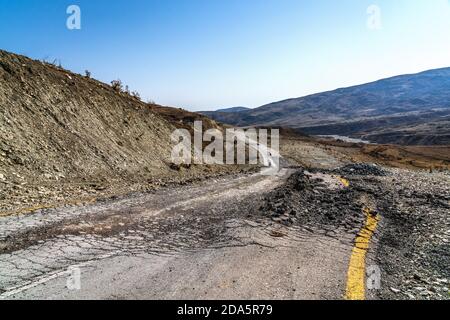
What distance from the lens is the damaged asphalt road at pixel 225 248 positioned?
4.27 meters

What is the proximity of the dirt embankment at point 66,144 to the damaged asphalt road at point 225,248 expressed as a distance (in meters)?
2.17

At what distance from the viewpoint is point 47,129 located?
43.5ft

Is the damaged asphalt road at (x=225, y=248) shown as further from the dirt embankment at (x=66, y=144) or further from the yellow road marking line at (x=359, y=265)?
the dirt embankment at (x=66, y=144)

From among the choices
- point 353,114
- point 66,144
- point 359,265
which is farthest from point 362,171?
point 353,114

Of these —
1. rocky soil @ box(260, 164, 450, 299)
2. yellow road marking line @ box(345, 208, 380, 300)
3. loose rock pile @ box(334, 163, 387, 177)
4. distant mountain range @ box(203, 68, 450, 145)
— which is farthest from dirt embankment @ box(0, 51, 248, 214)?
distant mountain range @ box(203, 68, 450, 145)

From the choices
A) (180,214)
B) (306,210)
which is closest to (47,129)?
(180,214)

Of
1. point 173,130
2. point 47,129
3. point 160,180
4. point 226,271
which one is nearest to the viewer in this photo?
point 226,271

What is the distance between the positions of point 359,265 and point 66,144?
460 inches

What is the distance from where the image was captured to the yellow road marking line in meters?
4.09

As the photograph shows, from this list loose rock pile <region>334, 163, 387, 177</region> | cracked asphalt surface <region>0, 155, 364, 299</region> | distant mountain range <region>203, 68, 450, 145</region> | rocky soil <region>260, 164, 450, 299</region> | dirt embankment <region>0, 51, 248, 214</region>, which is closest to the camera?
cracked asphalt surface <region>0, 155, 364, 299</region>

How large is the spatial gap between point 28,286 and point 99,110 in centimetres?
1431

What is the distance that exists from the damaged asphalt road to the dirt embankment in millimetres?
2172

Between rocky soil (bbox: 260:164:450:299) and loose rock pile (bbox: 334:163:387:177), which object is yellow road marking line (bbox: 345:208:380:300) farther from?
loose rock pile (bbox: 334:163:387:177)

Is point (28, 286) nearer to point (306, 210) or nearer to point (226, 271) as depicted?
point (226, 271)
